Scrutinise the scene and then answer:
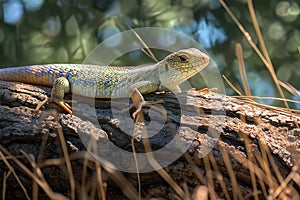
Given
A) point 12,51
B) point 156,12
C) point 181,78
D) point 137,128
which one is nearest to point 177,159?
point 137,128

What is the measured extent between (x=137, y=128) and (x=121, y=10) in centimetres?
218

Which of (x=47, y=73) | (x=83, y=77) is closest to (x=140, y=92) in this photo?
(x=83, y=77)

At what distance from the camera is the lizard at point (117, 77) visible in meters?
2.32

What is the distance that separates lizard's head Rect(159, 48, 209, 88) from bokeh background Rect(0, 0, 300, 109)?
1.51 metres

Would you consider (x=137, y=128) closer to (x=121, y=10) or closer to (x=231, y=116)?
(x=231, y=116)

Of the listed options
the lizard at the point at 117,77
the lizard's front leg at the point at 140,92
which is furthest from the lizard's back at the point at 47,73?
the lizard's front leg at the point at 140,92

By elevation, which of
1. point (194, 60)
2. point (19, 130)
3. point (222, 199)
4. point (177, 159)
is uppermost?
point (194, 60)

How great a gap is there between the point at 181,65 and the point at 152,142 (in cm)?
56

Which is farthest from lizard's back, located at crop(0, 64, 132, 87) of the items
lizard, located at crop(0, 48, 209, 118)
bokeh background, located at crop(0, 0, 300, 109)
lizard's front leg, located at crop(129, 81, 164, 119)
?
bokeh background, located at crop(0, 0, 300, 109)

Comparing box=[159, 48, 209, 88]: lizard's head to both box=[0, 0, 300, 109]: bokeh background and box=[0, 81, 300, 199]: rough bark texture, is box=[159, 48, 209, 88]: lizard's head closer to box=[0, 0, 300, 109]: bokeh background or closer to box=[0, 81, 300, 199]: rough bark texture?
box=[0, 81, 300, 199]: rough bark texture

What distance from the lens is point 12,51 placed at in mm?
3994

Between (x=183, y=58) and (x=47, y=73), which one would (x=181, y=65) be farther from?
(x=47, y=73)

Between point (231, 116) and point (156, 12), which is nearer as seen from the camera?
point (231, 116)

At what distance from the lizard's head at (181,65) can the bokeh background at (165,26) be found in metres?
1.51
